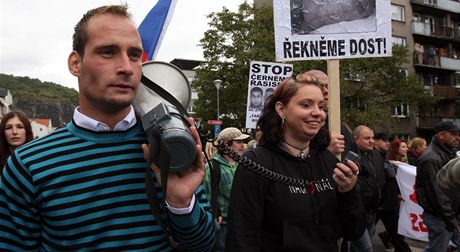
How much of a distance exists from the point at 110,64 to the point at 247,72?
28.3 m

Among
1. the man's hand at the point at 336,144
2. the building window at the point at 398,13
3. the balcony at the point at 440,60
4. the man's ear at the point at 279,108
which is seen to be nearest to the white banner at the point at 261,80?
the man's hand at the point at 336,144

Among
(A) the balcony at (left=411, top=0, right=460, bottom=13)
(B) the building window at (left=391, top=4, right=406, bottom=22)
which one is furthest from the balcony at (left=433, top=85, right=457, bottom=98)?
(A) the balcony at (left=411, top=0, right=460, bottom=13)

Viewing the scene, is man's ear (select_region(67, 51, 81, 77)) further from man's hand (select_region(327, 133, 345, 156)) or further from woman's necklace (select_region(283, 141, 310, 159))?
man's hand (select_region(327, 133, 345, 156))

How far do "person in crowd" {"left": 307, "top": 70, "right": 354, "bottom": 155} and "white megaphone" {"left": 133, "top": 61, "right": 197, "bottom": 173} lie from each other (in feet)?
5.10

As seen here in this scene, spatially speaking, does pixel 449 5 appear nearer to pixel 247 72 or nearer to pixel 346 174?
pixel 247 72

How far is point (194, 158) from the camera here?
1571 millimetres

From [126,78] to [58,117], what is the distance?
139173mm

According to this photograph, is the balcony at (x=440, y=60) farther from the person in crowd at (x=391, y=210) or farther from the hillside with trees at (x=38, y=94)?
the hillside with trees at (x=38, y=94)

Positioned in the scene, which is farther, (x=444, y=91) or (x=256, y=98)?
(x=444, y=91)

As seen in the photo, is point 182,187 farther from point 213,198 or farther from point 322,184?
point 322,184

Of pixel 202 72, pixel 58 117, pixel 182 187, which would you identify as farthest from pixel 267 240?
pixel 58 117

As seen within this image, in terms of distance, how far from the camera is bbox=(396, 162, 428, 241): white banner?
287 inches

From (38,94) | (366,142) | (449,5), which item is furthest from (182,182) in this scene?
(38,94)

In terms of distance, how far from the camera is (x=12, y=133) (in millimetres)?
4266
